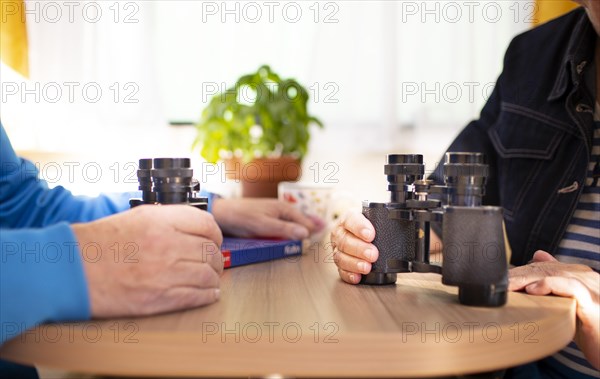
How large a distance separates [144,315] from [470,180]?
0.37 metres

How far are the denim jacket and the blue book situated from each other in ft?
1.41

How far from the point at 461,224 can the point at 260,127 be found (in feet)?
4.68

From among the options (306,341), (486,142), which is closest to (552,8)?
(486,142)

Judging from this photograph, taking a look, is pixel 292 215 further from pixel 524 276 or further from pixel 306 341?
pixel 306 341

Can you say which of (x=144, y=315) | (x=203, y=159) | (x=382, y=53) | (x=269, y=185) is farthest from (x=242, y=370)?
(x=382, y=53)

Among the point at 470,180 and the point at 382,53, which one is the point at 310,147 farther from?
the point at 470,180

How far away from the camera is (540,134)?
1.30 meters

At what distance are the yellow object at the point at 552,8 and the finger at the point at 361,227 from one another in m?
1.51

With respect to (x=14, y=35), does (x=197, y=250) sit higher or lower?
lower

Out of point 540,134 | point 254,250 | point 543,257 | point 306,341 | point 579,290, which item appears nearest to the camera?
point 306,341

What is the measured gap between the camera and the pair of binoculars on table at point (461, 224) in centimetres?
68

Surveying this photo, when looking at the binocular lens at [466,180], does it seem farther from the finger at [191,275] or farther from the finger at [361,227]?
the finger at [191,275]

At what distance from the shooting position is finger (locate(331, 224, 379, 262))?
80cm

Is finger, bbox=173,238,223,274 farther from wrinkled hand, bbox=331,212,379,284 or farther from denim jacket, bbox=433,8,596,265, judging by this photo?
denim jacket, bbox=433,8,596,265
